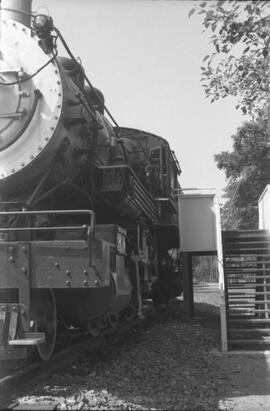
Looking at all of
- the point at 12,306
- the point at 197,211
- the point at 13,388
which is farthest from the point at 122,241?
the point at 197,211

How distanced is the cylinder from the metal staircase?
16.5 ft

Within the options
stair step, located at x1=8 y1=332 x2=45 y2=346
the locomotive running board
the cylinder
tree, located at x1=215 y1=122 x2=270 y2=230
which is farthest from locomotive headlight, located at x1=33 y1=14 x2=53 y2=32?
tree, located at x1=215 y1=122 x2=270 y2=230

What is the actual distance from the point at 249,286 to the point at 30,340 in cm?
634

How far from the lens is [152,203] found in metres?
9.18

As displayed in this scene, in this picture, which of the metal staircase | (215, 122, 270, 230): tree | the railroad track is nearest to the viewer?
the railroad track

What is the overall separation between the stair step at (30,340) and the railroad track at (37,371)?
1.56 feet

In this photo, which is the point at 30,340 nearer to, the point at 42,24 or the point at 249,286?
the point at 42,24

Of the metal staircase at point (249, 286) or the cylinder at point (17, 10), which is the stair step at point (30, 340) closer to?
the cylinder at point (17, 10)

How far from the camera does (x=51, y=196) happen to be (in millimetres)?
6406

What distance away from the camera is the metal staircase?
8.43m

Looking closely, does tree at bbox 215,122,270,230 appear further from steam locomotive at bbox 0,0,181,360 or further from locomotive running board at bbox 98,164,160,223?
steam locomotive at bbox 0,0,181,360

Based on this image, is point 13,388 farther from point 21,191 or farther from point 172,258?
point 172,258

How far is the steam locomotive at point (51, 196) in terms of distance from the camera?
5109 mm

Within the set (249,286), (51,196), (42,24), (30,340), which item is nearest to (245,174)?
(249,286)
